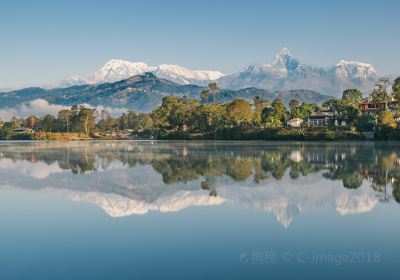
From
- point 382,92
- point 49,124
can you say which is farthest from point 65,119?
point 382,92

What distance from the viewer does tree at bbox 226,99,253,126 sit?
12888 cm

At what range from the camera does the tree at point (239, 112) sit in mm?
128875

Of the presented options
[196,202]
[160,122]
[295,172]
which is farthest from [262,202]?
[160,122]

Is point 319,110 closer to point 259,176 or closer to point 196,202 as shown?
point 259,176

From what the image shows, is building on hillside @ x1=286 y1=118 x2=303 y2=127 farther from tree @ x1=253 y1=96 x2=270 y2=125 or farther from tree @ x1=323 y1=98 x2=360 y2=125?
tree @ x1=323 y1=98 x2=360 y2=125

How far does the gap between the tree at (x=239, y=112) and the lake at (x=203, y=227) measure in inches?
3631

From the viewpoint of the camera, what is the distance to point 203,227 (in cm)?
1886

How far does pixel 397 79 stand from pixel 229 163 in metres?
87.7

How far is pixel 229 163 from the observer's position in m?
48.1

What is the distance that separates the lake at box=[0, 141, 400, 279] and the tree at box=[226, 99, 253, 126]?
92.2 m

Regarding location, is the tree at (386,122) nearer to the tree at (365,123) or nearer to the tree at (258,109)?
the tree at (365,123)

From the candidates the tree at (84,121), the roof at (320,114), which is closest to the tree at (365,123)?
the roof at (320,114)

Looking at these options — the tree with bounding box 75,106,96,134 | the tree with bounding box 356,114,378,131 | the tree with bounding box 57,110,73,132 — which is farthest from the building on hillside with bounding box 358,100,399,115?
the tree with bounding box 57,110,73,132

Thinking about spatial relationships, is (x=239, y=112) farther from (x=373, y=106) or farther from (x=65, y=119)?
(x=65, y=119)
